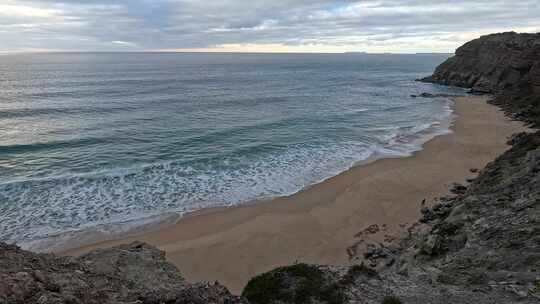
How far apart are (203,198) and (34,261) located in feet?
47.4

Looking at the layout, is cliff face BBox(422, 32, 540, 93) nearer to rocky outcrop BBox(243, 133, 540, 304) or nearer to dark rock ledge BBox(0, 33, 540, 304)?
rocky outcrop BBox(243, 133, 540, 304)

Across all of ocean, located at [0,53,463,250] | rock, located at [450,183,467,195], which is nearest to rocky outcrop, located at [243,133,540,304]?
rock, located at [450,183,467,195]

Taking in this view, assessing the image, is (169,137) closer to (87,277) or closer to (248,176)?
(248,176)

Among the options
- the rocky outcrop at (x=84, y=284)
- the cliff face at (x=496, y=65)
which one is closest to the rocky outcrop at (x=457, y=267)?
the rocky outcrop at (x=84, y=284)

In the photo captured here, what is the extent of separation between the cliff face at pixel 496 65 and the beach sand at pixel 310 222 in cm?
3280

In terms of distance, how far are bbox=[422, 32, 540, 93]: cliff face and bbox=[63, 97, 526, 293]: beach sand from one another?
32.8m

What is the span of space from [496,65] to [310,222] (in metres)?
71.4

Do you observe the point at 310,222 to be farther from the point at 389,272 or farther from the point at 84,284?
the point at 84,284

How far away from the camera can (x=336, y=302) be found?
9711 millimetres

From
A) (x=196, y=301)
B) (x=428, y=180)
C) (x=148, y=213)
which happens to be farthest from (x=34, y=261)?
(x=428, y=180)

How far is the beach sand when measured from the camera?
17.0 meters

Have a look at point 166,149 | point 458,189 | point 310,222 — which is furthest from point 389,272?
point 166,149

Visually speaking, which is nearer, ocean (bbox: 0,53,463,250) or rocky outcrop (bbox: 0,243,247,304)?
rocky outcrop (bbox: 0,243,247,304)

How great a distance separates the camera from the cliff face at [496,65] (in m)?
60.4
